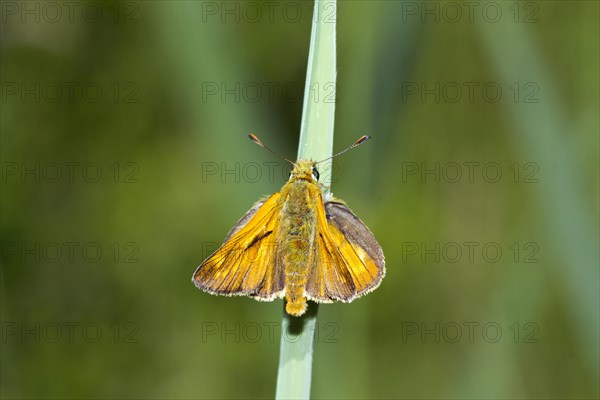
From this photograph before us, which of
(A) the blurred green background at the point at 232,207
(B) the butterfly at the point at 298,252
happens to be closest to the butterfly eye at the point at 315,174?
(B) the butterfly at the point at 298,252

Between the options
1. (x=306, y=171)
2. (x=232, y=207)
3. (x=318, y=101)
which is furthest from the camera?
(x=232, y=207)

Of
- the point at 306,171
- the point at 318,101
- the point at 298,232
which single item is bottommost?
the point at 298,232

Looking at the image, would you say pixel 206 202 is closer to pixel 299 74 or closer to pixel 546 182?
pixel 299 74

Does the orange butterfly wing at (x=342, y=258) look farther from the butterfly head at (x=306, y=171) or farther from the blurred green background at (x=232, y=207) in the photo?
→ the blurred green background at (x=232, y=207)

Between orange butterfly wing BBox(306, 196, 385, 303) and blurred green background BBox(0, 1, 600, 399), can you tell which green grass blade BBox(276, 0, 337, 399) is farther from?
blurred green background BBox(0, 1, 600, 399)

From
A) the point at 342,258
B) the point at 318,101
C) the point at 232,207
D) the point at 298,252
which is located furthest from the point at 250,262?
the point at 232,207

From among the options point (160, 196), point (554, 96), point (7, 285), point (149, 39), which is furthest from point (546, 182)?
point (7, 285)

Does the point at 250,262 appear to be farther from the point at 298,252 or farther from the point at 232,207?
the point at 232,207

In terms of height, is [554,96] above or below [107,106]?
below
